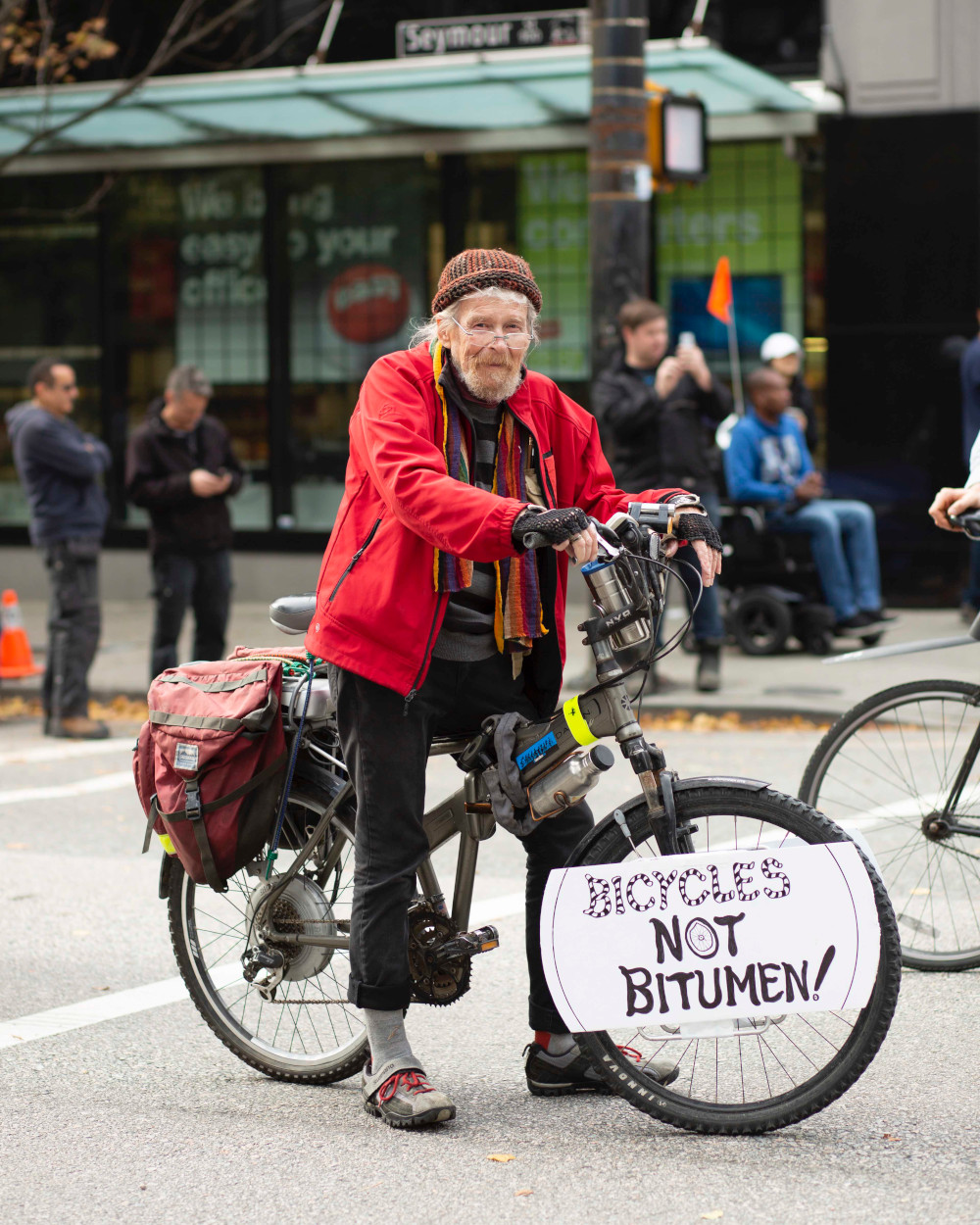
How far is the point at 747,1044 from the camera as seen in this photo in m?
3.76

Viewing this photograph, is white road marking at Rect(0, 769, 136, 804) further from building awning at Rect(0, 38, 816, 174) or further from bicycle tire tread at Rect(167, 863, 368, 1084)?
building awning at Rect(0, 38, 816, 174)

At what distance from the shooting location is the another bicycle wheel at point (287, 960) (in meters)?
4.17

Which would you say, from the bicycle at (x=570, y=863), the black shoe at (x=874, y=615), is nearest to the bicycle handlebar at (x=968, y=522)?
the bicycle at (x=570, y=863)

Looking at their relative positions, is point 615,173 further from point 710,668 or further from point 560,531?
point 560,531

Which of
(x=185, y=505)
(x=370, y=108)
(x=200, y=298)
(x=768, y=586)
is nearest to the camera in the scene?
(x=185, y=505)

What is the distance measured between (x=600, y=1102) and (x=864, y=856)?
924 mm

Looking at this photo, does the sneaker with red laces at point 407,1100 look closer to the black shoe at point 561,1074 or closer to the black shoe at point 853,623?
the black shoe at point 561,1074

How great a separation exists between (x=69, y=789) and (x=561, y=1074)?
4639 millimetres

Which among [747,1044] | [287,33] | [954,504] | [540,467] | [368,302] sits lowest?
[747,1044]

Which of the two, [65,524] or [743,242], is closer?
[65,524]

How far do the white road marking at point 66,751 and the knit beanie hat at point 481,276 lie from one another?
555 centimetres

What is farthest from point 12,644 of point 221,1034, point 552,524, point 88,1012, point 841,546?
point 552,524

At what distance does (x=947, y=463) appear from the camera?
13578 millimetres

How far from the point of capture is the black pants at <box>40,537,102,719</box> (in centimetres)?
963
